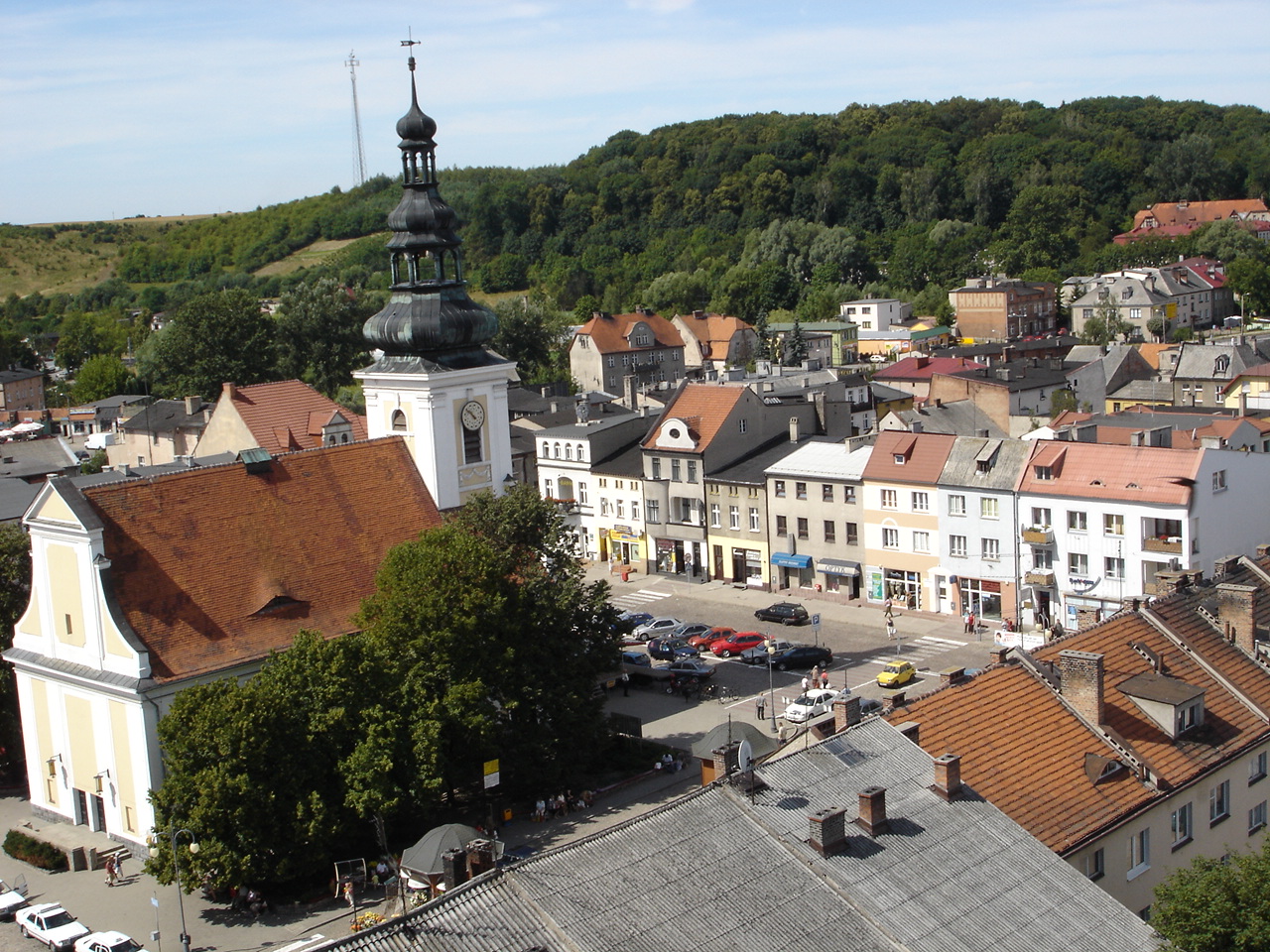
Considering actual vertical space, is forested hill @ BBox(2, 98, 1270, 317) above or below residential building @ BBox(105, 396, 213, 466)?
above

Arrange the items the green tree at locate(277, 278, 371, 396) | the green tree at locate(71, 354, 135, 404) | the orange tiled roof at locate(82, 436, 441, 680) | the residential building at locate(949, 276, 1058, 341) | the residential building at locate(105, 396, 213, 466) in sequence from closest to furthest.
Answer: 1. the orange tiled roof at locate(82, 436, 441, 680)
2. the residential building at locate(105, 396, 213, 466)
3. the green tree at locate(277, 278, 371, 396)
4. the green tree at locate(71, 354, 135, 404)
5. the residential building at locate(949, 276, 1058, 341)

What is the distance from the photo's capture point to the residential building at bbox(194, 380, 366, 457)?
209 ft

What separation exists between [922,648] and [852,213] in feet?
435

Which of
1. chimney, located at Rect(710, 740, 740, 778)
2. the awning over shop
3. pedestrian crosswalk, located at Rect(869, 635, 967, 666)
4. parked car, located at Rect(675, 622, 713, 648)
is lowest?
pedestrian crosswalk, located at Rect(869, 635, 967, 666)

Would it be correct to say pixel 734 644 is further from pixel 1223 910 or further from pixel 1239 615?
pixel 1223 910

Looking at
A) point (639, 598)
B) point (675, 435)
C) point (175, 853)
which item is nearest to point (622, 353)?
point (675, 435)

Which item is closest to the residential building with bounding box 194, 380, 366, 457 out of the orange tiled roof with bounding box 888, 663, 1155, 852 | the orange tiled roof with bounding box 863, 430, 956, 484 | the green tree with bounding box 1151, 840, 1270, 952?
the orange tiled roof with bounding box 863, 430, 956, 484

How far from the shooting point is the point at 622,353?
119 meters

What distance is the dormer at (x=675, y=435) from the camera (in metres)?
62.8

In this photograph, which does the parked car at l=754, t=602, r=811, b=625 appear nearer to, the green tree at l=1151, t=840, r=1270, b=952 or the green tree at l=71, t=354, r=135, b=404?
the green tree at l=1151, t=840, r=1270, b=952

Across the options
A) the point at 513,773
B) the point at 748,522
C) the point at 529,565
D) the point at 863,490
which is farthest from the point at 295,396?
the point at 513,773

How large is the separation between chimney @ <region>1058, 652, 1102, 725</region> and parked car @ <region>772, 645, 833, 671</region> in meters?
20.6

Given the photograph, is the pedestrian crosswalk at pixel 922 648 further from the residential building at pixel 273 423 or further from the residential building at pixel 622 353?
the residential building at pixel 622 353

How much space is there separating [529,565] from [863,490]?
72.6 ft
